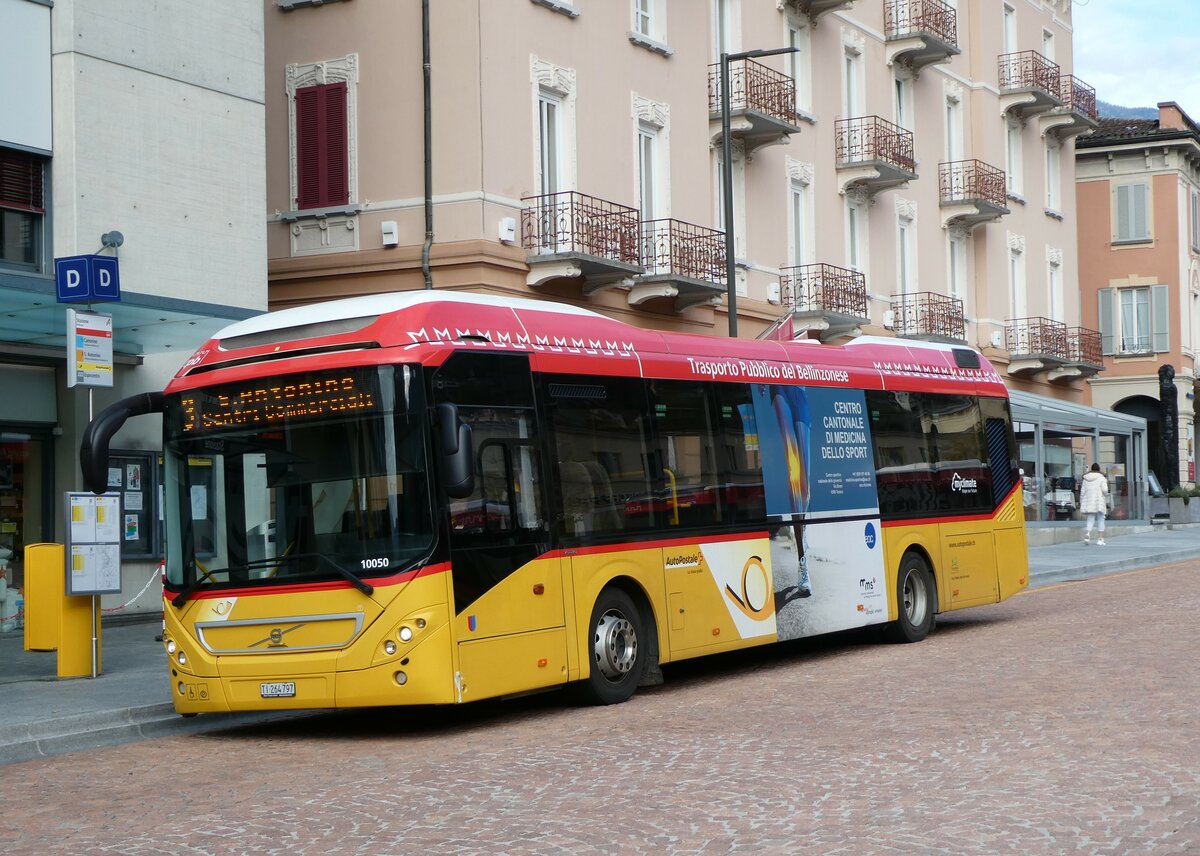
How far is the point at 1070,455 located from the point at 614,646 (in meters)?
31.5

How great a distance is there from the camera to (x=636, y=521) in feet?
43.1

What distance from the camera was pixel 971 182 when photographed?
1553 inches

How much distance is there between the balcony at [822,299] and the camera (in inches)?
1243

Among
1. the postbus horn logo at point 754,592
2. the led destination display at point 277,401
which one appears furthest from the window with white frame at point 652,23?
the led destination display at point 277,401

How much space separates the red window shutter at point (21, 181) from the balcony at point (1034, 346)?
2926 cm

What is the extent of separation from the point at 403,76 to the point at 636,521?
13.6 m

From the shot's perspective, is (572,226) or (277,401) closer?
(277,401)

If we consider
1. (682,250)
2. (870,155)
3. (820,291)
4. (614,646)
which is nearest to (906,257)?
(870,155)

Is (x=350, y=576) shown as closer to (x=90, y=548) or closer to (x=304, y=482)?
(x=304, y=482)

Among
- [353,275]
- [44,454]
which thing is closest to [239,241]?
[44,454]

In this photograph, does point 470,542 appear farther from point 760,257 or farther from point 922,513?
point 760,257

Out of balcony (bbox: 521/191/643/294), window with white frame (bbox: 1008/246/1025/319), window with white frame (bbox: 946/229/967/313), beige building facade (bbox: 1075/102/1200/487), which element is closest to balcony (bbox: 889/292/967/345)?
window with white frame (bbox: 946/229/967/313)

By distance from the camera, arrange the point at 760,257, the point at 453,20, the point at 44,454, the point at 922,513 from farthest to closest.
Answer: the point at 760,257 < the point at 453,20 < the point at 44,454 < the point at 922,513

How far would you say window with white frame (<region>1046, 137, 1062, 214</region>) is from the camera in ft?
151
